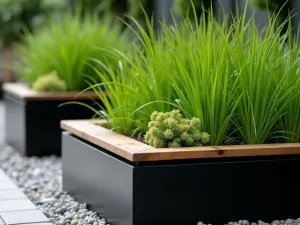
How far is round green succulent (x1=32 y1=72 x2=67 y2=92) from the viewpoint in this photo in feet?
22.1

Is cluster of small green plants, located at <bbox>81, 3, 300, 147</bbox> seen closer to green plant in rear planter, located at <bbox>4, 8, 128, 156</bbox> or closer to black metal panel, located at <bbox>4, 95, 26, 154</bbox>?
green plant in rear planter, located at <bbox>4, 8, 128, 156</bbox>

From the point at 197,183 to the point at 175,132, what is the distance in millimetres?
327

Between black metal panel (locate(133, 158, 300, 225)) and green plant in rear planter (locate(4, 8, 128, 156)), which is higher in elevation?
green plant in rear planter (locate(4, 8, 128, 156))

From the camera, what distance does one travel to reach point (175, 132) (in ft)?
12.9

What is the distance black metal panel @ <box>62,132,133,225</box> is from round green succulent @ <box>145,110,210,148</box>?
270mm

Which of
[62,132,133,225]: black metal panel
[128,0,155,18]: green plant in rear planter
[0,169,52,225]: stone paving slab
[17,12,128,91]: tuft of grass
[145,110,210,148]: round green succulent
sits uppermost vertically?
[128,0,155,18]: green plant in rear planter

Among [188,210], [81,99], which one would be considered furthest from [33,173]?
[188,210]

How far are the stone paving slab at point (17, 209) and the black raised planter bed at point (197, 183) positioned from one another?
0.43 meters

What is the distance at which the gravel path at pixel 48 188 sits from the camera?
4255 millimetres

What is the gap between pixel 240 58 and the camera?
13.3 feet

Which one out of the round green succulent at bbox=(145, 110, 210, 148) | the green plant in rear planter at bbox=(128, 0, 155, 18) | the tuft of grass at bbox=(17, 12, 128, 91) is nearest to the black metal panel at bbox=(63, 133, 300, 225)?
the round green succulent at bbox=(145, 110, 210, 148)

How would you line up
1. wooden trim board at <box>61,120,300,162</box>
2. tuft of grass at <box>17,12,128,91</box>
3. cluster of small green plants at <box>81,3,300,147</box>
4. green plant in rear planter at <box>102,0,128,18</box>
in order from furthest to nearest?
green plant in rear planter at <box>102,0,128,18</box>
tuft of grass at <box>17,12,128,91</box>
cluster of small green plants at <box>81,3,300,147</box>
wooden trim board at <box>61,120,300,162</box>

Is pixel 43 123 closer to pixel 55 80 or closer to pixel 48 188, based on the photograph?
pixel 55 80

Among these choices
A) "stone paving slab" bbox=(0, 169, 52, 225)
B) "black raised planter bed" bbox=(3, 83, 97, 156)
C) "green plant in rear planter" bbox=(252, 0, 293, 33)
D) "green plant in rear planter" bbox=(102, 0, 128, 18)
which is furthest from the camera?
"green plant in rear planter" bbox=(102, 0, 128, 18)
